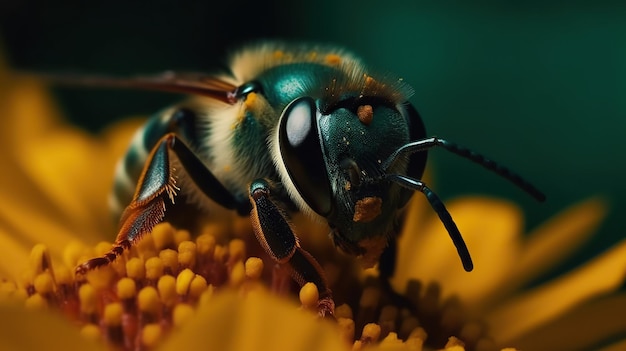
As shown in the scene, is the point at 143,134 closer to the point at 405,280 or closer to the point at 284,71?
the point at 284,71

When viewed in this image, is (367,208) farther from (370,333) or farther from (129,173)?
(129,173)

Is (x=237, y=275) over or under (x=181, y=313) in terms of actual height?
over

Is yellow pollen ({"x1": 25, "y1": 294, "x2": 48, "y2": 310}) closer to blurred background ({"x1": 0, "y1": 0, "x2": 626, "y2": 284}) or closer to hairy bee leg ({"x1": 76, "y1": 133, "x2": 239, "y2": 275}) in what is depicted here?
hairy bee leg ({"x1": 76, "y1": 133, "x2": 239, "y2": 275})

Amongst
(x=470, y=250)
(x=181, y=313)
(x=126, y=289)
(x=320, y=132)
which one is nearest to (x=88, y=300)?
(x=126, y=289)

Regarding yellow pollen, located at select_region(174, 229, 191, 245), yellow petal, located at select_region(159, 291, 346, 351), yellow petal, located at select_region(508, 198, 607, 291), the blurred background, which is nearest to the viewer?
yellow petal, located at select_region(159, 291, 346, 351)

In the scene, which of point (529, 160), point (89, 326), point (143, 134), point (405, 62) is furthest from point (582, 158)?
point (89, 326)

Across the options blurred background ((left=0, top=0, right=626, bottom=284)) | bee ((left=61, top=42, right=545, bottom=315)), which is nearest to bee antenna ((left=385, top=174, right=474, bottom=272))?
bee ((left=61, top=42, right=545, bottom=315))

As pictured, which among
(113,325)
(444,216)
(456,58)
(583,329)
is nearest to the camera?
(444,216)
